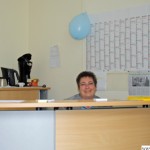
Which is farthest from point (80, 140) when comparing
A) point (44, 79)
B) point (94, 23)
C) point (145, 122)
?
point (44, 79)

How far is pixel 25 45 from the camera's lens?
13.1 ft

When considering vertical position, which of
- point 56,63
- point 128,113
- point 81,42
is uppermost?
point 81,42

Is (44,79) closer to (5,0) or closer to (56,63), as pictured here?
(56,63)

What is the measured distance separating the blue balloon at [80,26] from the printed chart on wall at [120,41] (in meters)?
0.12

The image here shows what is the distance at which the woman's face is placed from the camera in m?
2.53

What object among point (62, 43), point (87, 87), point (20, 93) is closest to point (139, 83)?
point (87, 87)

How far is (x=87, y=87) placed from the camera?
2.56m

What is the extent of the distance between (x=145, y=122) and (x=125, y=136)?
0.49 ft

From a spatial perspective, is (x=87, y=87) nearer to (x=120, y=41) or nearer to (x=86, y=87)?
(x=86, y=87)

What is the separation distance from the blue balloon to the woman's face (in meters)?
0.73

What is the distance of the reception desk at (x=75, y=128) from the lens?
54.5 inches

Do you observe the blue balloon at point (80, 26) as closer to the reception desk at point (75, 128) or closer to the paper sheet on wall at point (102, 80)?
the paper sheet on wall at point (102, 80)

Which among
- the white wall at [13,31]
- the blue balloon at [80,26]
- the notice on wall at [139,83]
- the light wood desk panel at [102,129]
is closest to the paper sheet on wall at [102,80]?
the notice on wall at [139,83]

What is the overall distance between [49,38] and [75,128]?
2.44 meters
